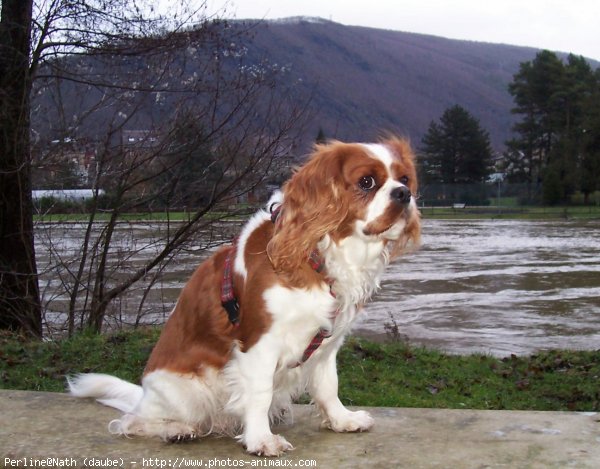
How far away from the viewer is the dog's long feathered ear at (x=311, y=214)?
3320 mm

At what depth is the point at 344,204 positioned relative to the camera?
11.0 ft

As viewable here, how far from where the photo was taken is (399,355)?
7.61 m

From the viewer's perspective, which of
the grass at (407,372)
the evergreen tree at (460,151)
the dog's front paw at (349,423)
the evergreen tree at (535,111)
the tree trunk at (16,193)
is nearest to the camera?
the dog's front paw at (349,423)

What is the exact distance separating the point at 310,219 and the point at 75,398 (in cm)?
227

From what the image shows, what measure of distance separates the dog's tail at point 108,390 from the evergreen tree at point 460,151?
74494mm

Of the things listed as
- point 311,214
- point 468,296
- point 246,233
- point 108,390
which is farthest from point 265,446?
point 468,296

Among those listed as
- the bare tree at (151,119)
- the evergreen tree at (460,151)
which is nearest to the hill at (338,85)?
the bare tree at (151,119)

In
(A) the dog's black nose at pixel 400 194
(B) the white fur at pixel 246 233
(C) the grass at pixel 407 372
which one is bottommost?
(C) the grass at pixel 407 372

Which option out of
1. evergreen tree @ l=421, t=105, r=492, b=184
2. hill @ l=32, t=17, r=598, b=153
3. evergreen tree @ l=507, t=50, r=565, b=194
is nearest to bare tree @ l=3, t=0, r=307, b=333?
hill @ l=32, t=17, r=598, b=153

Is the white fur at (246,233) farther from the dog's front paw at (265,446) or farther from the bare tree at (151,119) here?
the bare tree at (151,119)

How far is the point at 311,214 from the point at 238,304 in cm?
58

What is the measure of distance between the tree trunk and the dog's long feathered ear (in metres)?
6.72

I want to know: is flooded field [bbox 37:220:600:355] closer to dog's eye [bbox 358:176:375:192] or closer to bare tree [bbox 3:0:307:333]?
bare tree [bbox 3:0:307:333]

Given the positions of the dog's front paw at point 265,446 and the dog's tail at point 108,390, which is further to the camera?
the dog's tail at point 108,390
